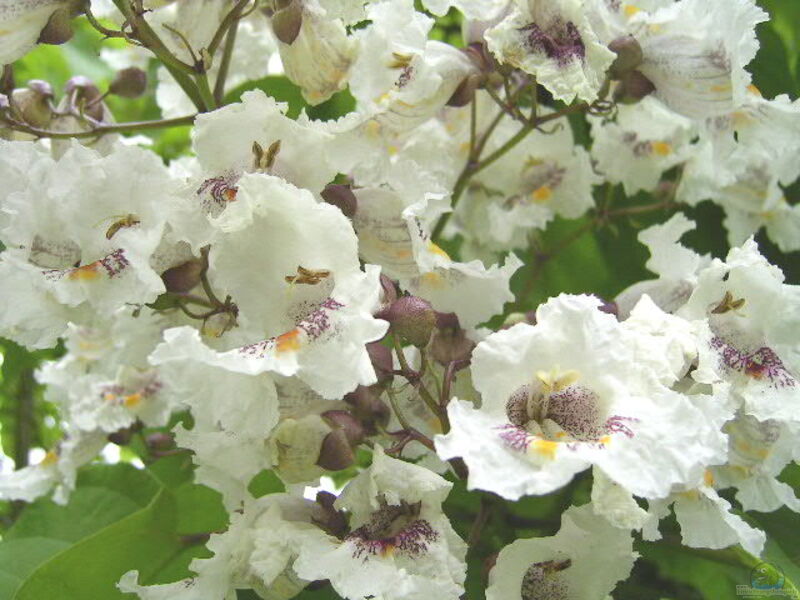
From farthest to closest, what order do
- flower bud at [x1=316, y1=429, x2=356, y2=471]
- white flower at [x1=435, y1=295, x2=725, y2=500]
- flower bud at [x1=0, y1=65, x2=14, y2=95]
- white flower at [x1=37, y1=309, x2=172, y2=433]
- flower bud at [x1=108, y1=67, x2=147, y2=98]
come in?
1. white flower at [x1=37, y1=309, x2=172, y2=433]
2. flower bud at [x1=108, y1=67, x2=147, y2=98]
3. flower bud at [x1=0, y1=65, x2=14, y2=95]
4. flower bud at [x1=316, y1=429, x2=356, y2=471]
5. white flower at [x1=435, y1=295, x2=725, y2=500]

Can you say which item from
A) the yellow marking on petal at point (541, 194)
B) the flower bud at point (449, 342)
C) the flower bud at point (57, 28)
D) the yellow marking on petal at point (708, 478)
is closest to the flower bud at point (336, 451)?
the flower bud at point (449, 342)

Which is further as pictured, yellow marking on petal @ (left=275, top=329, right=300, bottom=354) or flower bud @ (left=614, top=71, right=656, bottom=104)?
flower bud @ (left=614, top=71, right=656, bottom=104)

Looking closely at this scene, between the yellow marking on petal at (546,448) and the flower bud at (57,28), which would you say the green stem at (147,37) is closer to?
the flower bud at (57,28)

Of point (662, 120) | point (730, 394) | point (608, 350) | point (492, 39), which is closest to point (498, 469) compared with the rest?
point (608, 350)

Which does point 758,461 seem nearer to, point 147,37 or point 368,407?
point 368,407

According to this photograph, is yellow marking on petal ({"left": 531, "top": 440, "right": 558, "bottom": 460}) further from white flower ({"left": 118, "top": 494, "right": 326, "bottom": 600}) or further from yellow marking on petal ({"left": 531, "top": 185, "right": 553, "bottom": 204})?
yellow marking on petal ({"left": 531, "top": 185, "right": 553, "bottom": 204})

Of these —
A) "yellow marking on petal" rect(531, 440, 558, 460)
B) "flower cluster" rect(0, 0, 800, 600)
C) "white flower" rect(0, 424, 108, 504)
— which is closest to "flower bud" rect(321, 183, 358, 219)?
"flower cluster" rect(0, 0, 800, 600)
